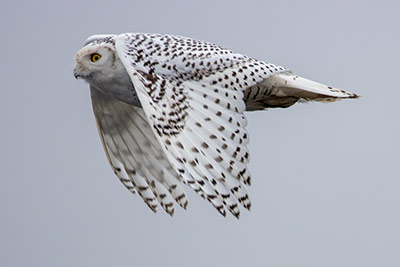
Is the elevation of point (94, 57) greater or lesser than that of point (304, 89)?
greater

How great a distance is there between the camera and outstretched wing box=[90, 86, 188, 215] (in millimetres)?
8227

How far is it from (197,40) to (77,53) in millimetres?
815

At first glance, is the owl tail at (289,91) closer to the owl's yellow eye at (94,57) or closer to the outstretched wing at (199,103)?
the outstretched wing at (199,103)

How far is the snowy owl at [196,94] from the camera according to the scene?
6828mm

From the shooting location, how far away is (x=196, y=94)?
7.13 metres

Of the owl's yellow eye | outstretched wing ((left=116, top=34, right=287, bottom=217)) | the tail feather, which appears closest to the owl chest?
the owl's yellow eye

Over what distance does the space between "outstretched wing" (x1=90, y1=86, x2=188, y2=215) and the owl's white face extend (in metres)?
0.64

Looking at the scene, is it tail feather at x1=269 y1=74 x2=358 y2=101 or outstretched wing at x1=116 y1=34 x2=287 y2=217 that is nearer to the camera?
outstretched wing at x1=116 y1=34 x2=287 y2=217

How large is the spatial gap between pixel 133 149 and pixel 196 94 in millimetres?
1371

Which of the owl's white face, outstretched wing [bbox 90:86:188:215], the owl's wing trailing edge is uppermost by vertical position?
the owl's white face

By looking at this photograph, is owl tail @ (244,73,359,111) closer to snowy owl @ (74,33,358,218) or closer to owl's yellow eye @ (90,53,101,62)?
snowy owl @ (74,33,358,218)

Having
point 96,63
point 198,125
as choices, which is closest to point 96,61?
point 96,63

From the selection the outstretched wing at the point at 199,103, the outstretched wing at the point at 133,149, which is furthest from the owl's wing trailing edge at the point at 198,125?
the outstretched wing at the point at 133,149

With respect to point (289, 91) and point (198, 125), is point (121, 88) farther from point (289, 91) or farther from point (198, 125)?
point (289, 91)
